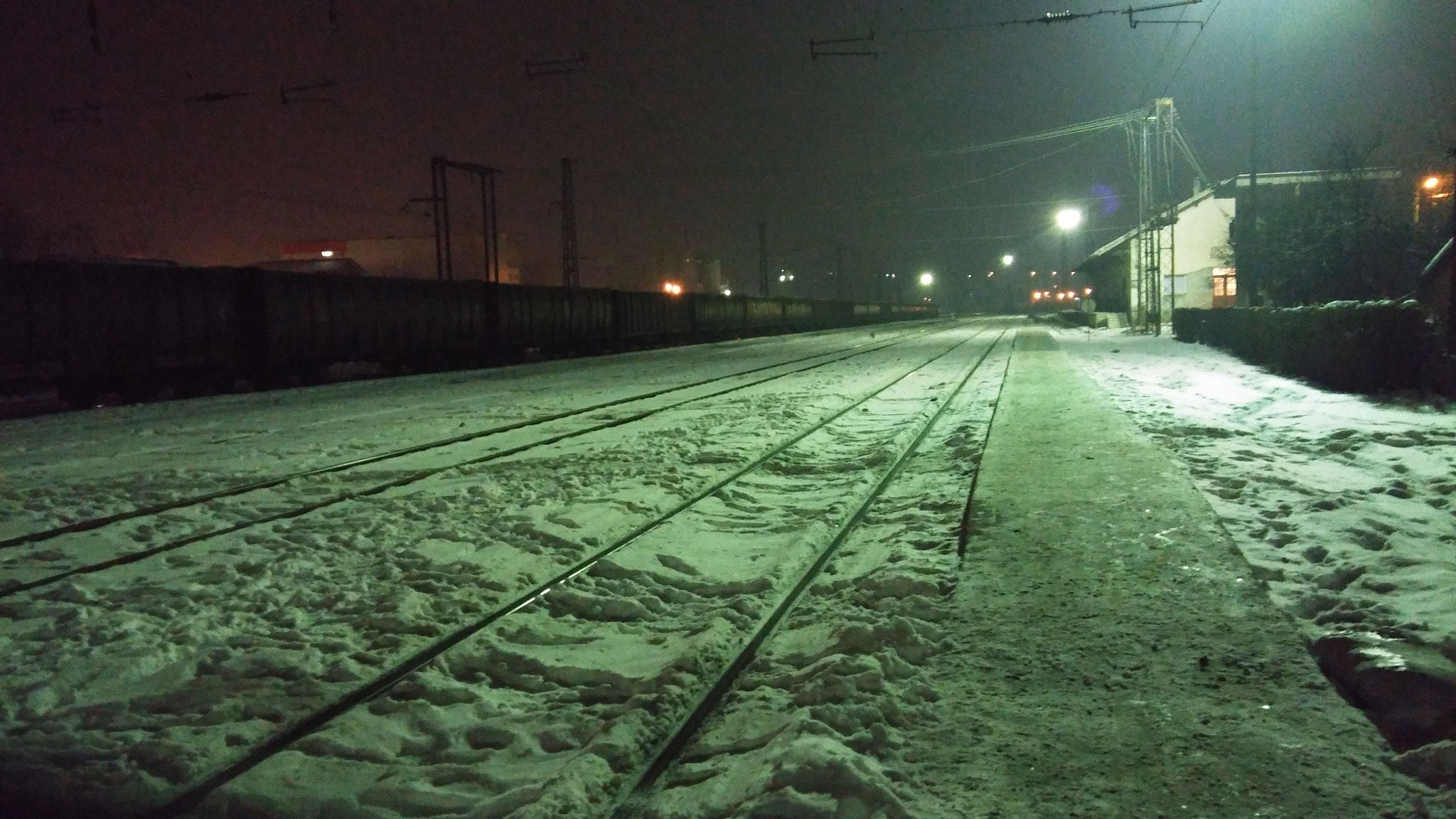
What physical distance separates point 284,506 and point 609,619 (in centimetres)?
418

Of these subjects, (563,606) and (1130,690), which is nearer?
(1130,690)

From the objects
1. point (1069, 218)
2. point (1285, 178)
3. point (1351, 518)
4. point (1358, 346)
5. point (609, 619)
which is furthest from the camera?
point (1069, 218)

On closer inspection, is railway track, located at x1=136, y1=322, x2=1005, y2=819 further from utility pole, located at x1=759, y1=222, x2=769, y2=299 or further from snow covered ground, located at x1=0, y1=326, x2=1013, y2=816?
utility pole, located at x1=759, y1=222, x2=769, y2=299

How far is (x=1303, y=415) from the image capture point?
12.1m

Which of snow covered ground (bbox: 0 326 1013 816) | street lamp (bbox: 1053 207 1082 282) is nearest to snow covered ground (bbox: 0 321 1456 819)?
snow covered ground (bbox: 0 326 1013 816)

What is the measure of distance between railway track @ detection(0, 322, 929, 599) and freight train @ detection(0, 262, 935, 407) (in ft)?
32.3

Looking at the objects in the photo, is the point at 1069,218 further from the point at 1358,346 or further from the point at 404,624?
the point at 404,624

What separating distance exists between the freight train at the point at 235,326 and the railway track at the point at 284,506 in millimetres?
9849

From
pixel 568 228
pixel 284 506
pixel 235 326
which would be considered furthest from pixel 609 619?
pixel 568 228

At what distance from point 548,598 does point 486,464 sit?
4.68m

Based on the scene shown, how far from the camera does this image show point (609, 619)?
534 centimetres

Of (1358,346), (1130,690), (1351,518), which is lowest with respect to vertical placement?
(1130,690)

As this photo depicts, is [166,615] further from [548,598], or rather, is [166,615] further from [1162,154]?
[1162,154]

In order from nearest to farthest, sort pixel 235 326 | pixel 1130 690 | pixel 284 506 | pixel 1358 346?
pixel 1130 690 < pixel 284 506 < pixel 1358 346 < pixel 235 326
